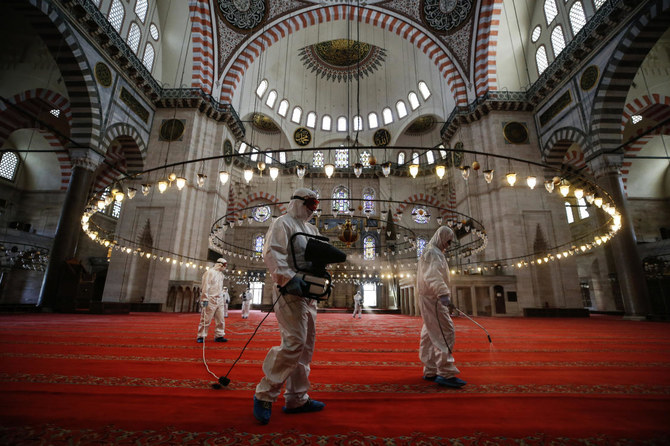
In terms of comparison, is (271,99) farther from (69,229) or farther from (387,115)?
(69,229)

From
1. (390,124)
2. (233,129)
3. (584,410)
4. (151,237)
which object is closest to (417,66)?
(390,124)

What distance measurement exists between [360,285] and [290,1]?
1605 cm

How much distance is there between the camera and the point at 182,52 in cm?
1349

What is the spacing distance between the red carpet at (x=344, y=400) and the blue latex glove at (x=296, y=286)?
0.71 meters

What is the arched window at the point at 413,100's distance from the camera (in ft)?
64.7

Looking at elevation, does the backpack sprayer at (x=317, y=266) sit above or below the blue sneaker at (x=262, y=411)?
above

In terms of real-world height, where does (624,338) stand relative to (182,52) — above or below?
below

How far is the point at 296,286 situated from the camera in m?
1.77

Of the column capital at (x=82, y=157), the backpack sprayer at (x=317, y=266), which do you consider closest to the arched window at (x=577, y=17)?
the backpack sprayer at (x=317, y=266)

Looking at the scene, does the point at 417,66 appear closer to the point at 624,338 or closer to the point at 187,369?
the point at 624,338

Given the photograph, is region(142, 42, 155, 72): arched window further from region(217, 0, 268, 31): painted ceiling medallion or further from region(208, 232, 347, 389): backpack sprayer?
region(208, 232, 347, 389): backpack sprayer

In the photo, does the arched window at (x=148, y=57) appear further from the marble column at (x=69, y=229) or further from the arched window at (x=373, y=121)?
the arched window at (x=373, y=121)

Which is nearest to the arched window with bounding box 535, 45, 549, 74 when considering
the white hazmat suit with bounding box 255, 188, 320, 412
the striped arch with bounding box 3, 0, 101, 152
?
the white hazmat suit with bounding box 255, 188, 320, 412

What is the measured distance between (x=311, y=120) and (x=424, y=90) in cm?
779
